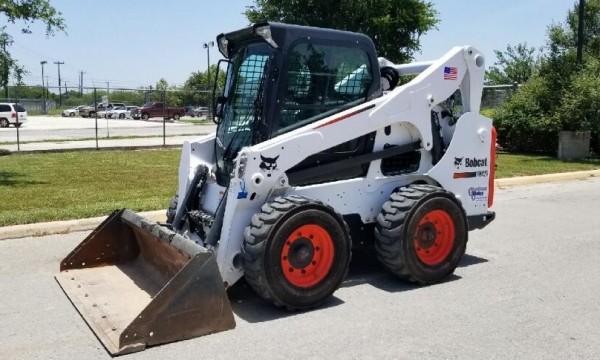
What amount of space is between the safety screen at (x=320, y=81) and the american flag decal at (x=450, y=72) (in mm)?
827

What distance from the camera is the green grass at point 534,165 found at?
13.7 metres

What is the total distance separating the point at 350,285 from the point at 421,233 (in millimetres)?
811

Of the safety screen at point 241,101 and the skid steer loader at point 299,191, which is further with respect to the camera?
the safety screen at point 241,101

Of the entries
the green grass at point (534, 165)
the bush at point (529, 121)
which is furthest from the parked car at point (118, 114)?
the green grass at point (534, 165)

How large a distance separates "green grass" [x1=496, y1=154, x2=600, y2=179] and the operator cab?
26.1 feet

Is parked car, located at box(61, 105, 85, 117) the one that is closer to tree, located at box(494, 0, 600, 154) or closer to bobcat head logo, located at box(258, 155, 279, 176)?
Result: tree, located at box(494, 0, 600, 154)

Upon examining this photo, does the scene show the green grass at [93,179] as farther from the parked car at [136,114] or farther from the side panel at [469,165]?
the parked car at [136,114]

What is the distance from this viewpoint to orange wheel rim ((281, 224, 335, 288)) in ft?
16.0

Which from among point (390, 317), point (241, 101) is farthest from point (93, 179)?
point (390, 317)

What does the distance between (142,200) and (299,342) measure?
227 inches

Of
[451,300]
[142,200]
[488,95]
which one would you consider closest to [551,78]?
[488,95]

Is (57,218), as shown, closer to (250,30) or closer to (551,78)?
(250,30)

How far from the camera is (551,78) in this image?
703 inches

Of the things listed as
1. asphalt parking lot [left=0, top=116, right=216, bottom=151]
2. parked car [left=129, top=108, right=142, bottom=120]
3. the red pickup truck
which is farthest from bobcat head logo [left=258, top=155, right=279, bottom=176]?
parked car [left=129, top=108, right=142, bottom=120]
